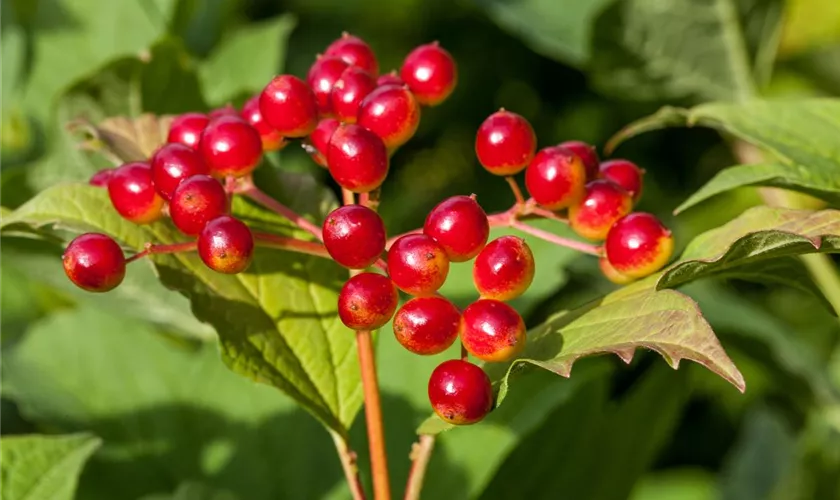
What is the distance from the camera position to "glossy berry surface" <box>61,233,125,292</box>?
96cm

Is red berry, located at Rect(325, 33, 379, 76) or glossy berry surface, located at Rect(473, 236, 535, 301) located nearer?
glossy berry surface, located at Rect(473, 236, 535, 301)

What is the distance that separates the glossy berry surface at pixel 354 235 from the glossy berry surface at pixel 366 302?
19 millimetres

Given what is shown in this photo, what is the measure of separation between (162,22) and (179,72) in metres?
0.35

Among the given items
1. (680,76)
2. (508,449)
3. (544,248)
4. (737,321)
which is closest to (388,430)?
(508,449)

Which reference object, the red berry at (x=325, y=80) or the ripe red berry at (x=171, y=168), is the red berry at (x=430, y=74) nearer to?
the red berry at (x=325, y=80)

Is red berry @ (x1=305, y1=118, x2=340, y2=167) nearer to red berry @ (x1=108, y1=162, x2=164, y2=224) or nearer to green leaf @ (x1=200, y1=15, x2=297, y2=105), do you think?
red berry @ (x1=108, y1=162, x2=164, y2=224)

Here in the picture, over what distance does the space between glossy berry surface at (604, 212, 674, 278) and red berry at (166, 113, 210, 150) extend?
436 millimetres

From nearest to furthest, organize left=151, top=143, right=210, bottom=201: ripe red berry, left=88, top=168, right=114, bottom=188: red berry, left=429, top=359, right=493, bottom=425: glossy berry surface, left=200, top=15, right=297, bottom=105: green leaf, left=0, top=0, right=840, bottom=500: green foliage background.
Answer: left=429, top=359, right=493, bottom=425: glossy berry surface
left=151, top=143, right=210, bottom=201: ripe red berry
left=88, top=168, right=114, bottom=188: red berry
left=0, top=0, right=840, bottom=500: green foliage background
left=200, top=15, right=297, bottom=105: green leaf

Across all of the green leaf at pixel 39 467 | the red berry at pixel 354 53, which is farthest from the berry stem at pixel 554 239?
the green leaf at pixel 39 467

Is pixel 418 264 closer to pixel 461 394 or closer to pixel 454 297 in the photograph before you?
pixel 461 394

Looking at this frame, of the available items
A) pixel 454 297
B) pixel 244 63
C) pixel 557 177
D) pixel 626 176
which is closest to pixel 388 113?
pixel 557 177

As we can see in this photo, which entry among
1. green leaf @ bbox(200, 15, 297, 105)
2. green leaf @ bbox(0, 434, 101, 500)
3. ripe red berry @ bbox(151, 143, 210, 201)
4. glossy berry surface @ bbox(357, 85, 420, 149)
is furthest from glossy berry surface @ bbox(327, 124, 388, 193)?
green leaf @ bbox(200, 15, 297, 105)

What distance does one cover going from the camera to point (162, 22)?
1.82 meters

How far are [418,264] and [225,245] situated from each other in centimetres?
17
